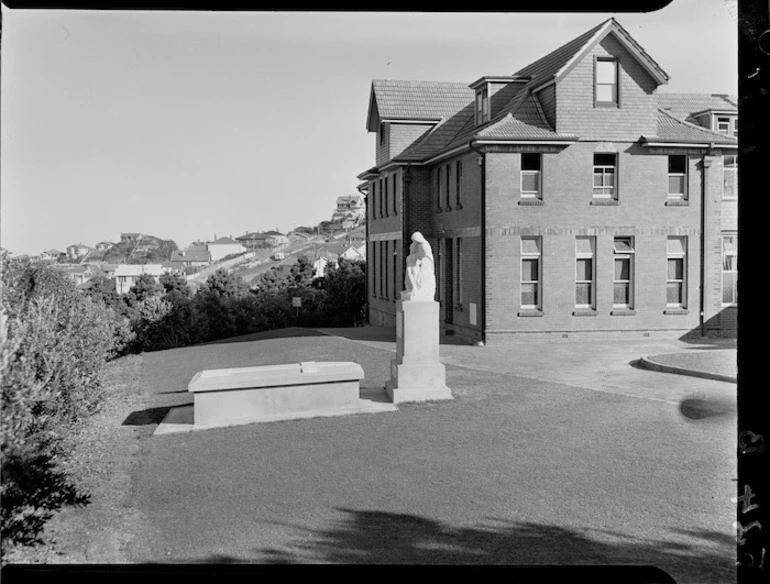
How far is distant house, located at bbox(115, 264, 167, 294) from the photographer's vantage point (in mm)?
25605

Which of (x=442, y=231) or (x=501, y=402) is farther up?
(x=442, y=231)

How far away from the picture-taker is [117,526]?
7238 millimetres

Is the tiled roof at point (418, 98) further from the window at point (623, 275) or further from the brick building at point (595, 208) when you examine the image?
the window at point (623, 275)

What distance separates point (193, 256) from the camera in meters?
32.2

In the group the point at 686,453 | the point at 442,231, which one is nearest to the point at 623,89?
the point at 442,231

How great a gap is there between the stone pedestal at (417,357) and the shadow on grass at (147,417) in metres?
4.05

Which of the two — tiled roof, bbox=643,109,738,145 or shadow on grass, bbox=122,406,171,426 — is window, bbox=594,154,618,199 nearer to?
tiled roof, bbox=643,109,738,145

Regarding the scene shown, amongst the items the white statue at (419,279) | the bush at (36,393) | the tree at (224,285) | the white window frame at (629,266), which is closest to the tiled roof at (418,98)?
the tree at (224,285)

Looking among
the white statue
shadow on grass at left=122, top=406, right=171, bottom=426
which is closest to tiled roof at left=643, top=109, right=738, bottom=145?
the white statue

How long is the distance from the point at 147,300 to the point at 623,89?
17411mm

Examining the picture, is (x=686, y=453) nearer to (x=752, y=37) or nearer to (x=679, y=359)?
(x=679, y=359)

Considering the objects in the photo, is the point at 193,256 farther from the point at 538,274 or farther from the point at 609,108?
the point at 609,108

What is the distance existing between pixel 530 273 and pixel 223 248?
22.6 m

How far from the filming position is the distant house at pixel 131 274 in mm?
25605
